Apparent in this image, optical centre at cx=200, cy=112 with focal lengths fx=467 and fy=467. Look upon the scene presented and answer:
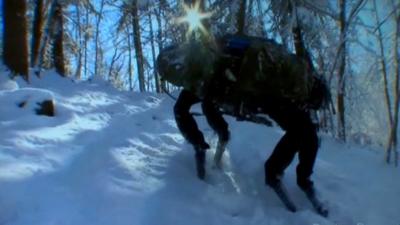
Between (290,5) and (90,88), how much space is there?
536 cm

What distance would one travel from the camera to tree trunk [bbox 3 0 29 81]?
838 cm

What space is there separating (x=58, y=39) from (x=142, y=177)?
10977mm

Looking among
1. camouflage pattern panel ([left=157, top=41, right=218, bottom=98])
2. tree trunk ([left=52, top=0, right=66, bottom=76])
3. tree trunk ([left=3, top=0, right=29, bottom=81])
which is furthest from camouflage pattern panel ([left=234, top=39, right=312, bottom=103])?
tree trunk ([left=52, top=0, right=66, bottom=76])

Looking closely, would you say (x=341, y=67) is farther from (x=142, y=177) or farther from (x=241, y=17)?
(x=142, y=177)

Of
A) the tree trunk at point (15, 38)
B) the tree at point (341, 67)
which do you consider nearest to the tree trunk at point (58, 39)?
the tree trunk at point (15, 38)

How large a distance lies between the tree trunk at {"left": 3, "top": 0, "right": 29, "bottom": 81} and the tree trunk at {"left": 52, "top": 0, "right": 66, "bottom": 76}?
5.02m

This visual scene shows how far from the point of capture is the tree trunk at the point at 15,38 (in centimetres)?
838

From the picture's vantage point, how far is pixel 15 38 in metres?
8.48

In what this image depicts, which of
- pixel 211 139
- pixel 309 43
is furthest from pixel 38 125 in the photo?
pixel 309 43

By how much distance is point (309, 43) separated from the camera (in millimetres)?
12664

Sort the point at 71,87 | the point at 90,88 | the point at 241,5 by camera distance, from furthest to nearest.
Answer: the point at 241,5 → the point at 90,88 → the point at 71,87

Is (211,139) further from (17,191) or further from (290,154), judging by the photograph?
(17,191)

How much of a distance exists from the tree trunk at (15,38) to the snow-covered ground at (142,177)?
0.66 m

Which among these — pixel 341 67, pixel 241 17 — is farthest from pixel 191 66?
pixel 341 67
